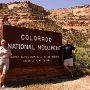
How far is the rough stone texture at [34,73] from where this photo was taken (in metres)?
9.15

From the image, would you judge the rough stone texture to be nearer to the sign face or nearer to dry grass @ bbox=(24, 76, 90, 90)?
the sign face

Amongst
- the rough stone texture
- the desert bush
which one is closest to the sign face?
the rough stone texture

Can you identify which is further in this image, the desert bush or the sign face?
the desert bush

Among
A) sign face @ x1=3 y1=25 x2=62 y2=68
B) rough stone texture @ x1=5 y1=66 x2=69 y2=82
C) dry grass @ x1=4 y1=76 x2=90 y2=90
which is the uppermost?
sign face @ x1=3 y1=25 x2=62 y2=68

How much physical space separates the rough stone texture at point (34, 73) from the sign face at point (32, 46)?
0.18 metres

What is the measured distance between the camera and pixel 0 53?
8.27 meters

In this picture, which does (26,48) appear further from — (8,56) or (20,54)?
(8,56)

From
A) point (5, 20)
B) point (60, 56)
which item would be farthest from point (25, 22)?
point (60, 56)

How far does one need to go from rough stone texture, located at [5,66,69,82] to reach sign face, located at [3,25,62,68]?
0.18 meters

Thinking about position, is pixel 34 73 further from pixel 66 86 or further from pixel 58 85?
pixel 66 86

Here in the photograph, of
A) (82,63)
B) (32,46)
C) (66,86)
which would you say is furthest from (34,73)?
(82,63)

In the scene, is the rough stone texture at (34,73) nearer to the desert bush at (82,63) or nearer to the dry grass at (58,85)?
the dry grass at (58,85)

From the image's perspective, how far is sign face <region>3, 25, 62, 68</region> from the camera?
9.09 m

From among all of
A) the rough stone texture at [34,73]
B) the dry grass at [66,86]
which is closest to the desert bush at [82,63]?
the rough stone texture at [34,73]
